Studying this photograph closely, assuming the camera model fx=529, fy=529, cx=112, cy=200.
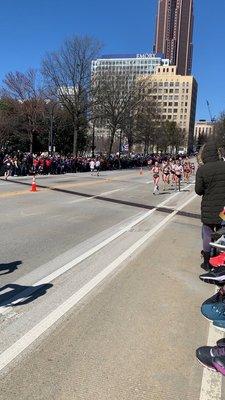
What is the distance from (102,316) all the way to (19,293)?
126 cm

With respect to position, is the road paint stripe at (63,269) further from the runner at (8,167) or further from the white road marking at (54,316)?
the runner at (8,167)

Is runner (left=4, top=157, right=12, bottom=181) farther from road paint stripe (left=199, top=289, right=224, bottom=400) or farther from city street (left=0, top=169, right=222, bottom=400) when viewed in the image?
road paint stripe (left=199, top=289, right=224, bottom=400)

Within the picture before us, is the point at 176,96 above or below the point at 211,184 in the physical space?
above

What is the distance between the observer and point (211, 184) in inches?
302

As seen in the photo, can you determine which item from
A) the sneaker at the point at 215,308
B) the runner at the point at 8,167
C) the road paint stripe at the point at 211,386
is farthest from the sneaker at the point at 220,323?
the runner at the point at 8,167

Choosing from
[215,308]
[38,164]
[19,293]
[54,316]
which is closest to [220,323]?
[215,308]

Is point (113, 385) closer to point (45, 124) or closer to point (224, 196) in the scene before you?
point (224, 196)

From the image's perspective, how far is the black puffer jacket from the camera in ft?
24.9

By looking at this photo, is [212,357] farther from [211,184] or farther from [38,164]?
[38,164]

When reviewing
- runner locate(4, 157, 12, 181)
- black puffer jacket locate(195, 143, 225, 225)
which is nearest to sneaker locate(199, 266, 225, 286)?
black puffer jacket locate(195, 143, 225, 225)

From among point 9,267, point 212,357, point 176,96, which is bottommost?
point 9,267

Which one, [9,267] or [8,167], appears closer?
[9,267]

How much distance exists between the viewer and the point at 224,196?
765cm

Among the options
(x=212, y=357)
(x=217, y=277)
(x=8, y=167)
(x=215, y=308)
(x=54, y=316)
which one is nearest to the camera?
(x=212, y=357)
